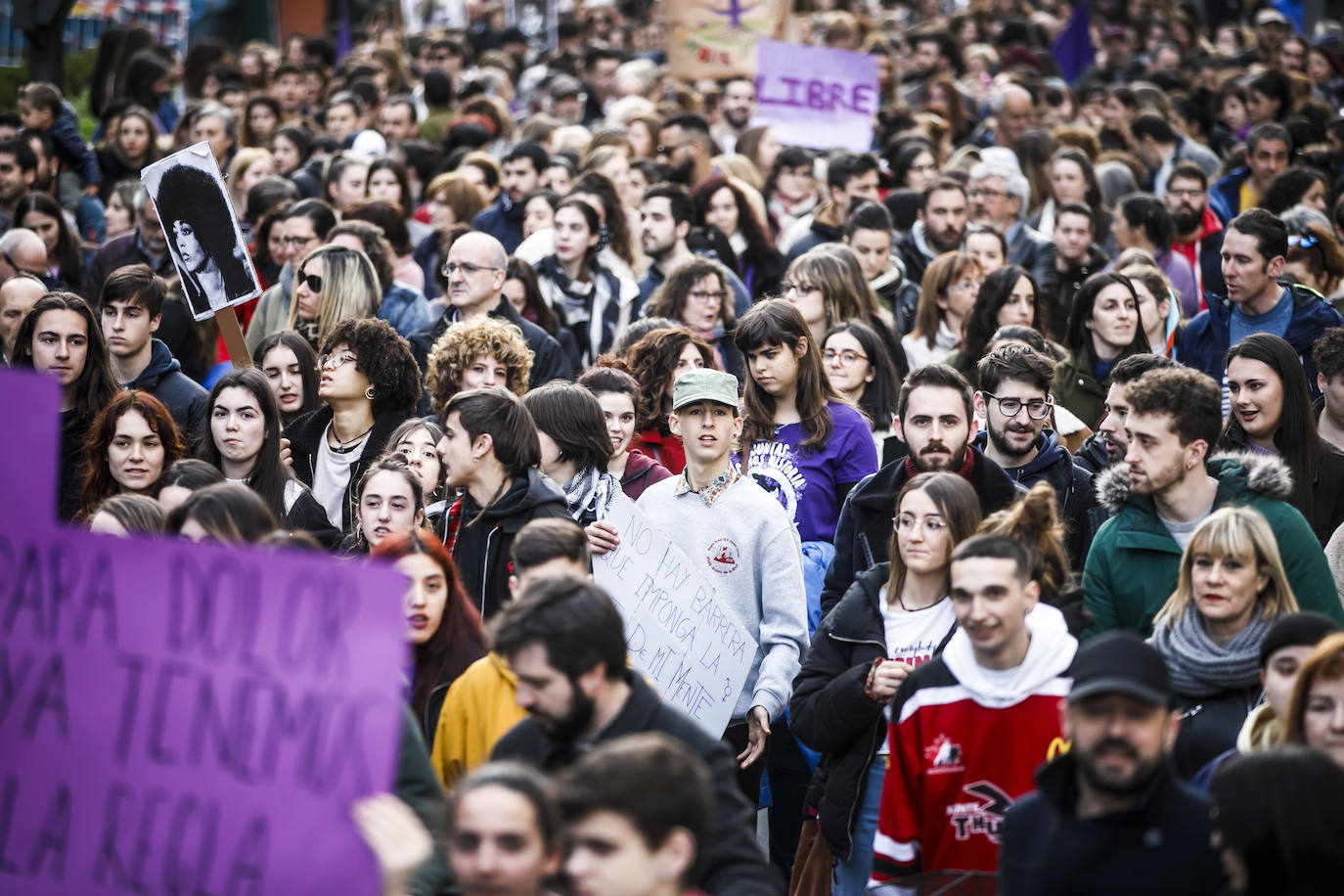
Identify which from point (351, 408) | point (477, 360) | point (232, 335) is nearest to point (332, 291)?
point (232, 335)

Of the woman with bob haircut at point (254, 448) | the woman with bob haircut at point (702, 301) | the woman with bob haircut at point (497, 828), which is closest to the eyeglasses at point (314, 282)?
the woman with bob haircut at point (702, 301)

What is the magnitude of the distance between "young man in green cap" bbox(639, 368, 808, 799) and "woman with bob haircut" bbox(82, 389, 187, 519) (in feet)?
6.43

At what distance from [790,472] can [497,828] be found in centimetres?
351

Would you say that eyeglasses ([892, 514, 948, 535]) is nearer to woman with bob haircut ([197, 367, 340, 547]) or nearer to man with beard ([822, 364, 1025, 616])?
man with beard ([822, 364, 1025, 616])

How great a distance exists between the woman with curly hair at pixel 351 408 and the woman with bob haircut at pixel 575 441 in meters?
1.19

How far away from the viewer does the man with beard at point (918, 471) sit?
18.8 feet

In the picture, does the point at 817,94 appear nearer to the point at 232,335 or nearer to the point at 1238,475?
the point at 232,335

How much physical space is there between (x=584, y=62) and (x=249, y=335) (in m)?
11.1

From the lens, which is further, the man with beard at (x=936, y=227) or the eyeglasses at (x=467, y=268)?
the man with beard at (x=936, y=227)

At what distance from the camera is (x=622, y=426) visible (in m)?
6.73

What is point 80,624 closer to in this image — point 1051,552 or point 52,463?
point 52,463

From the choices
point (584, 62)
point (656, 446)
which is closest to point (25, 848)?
point (656, 446)

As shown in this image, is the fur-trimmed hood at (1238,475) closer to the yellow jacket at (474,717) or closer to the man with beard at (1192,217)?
the yellow jacket at (474,717)

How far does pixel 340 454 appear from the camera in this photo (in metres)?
7.22
